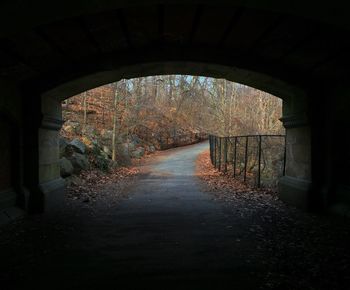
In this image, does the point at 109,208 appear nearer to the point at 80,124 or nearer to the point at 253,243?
the point at 253,243

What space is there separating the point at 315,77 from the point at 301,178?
2182 millimetres

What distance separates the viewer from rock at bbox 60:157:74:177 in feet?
36.5

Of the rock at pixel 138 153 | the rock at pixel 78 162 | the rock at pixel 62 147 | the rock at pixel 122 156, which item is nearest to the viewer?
the rock at pixel 78 162

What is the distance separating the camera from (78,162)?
41.4ft

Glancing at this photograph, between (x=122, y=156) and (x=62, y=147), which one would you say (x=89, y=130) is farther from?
(x=62, y=147)

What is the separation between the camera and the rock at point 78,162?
12352 millimetres

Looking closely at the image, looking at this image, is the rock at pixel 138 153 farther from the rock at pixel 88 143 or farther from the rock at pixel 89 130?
the rock at pixel 88 143

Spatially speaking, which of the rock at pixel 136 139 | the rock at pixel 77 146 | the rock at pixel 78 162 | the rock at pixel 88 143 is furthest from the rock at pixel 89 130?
the rock at pixel 78 162

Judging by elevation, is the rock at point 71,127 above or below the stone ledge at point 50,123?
above

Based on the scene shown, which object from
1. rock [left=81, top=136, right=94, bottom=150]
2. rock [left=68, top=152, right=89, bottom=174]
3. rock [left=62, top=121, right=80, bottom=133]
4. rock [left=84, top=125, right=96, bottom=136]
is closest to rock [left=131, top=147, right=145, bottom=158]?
rock [left=84, top=125, right=96, bottom=136]

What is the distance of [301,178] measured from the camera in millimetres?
7875

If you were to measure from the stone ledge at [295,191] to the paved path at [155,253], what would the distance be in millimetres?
1552

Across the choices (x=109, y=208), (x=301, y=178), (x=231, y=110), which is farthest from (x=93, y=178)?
(x=231, y=110)

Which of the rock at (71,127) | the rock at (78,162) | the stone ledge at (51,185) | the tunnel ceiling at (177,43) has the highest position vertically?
the tunnel ceiling at (177,43)
